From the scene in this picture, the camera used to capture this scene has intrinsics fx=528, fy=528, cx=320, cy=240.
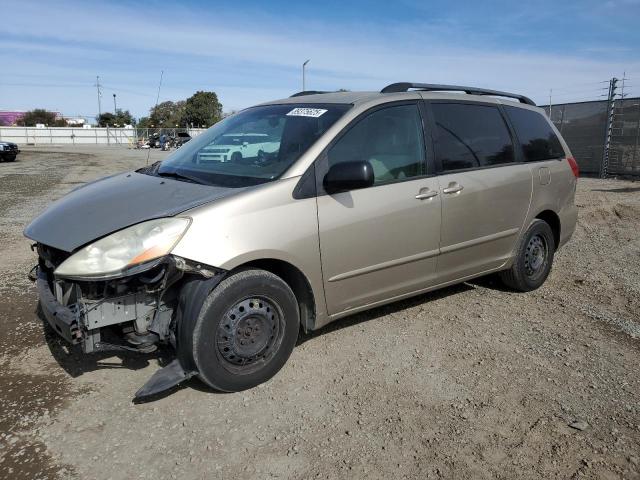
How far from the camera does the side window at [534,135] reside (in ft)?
16.3

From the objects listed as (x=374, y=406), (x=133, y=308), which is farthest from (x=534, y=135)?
(x=133, y=308)

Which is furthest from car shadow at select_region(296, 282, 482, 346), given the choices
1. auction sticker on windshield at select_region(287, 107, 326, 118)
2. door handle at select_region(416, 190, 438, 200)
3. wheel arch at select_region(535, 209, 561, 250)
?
auction sticker on windshield at select_region(287, 107, 326, 118)

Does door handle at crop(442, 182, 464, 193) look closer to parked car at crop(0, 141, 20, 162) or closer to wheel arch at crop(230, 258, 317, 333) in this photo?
wheel arch at crop(230, 258, 317, 333)

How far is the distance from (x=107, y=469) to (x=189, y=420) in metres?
0.52

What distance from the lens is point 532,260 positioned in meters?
5.14

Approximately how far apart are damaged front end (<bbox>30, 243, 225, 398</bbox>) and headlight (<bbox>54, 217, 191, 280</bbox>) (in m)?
0.04

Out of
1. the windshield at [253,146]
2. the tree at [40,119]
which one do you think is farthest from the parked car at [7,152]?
the tree at [40,119]

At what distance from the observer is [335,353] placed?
12.5 feet

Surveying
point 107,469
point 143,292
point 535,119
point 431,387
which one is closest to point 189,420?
point 107,469

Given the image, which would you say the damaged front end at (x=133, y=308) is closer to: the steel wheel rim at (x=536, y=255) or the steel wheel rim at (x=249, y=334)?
the steel wheel rim at (x=249, y=334)

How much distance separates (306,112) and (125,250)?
1.73 metres

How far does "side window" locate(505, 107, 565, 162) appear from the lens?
4.96 m

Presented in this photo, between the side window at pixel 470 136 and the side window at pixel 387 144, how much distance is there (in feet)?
0.70

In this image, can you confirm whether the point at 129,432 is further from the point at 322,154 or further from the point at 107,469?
the point at 322,154
